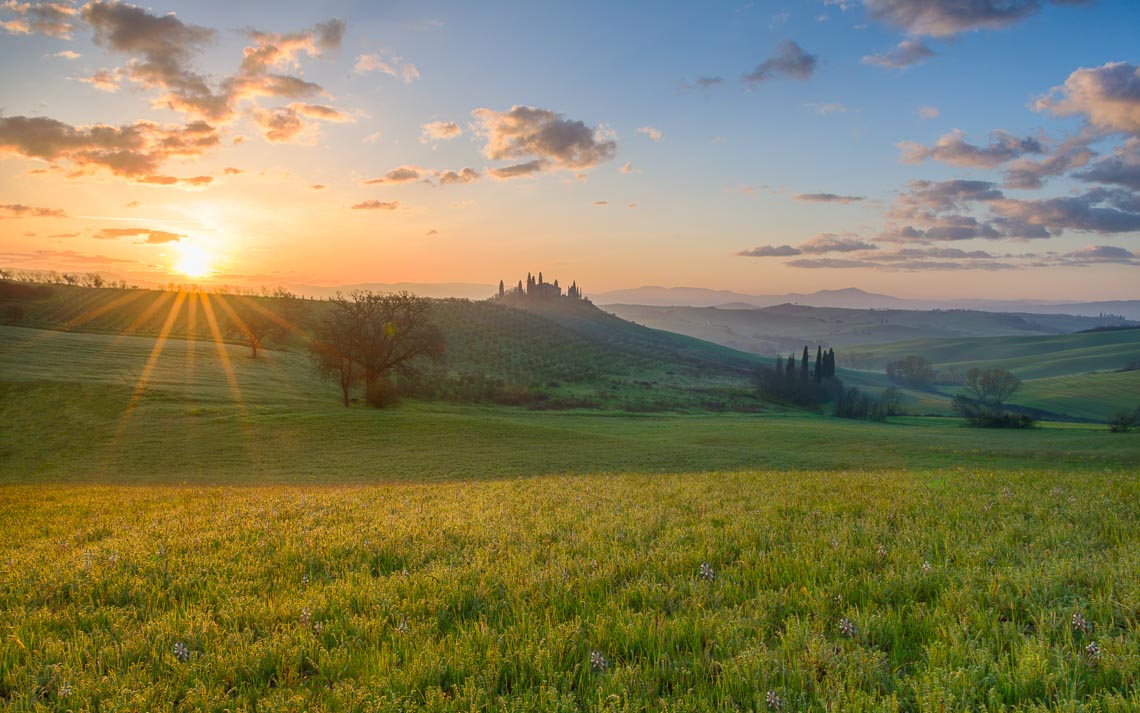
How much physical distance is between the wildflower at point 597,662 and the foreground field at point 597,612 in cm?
1

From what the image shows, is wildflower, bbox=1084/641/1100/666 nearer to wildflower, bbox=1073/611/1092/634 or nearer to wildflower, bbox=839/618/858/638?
wildflower, bbox=1073/611/1092/634

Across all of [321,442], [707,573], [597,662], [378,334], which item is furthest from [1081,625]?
[378,334]

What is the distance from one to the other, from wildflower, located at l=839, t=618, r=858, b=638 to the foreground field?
0.10ft

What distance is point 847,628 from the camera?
4316 millimetres

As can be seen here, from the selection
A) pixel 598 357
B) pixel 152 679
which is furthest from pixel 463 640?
pixel 598 357

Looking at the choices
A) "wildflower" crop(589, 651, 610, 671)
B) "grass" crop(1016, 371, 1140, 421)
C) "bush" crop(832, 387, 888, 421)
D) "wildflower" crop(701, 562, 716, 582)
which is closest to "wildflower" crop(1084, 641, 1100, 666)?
"wildflower" crop(701, 562, 716, 582)

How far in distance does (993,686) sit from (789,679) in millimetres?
1209

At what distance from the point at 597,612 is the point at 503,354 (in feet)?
435

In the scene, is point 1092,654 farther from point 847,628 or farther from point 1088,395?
point 1088,395

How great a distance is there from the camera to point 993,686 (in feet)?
11.1

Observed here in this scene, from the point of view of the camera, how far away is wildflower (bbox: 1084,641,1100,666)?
362 centimetres

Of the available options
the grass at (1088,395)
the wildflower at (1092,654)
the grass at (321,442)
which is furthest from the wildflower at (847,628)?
the grass at (1088,395)

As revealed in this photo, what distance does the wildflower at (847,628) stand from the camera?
4.29 metres

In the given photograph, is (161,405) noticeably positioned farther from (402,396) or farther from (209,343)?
(209,343)
